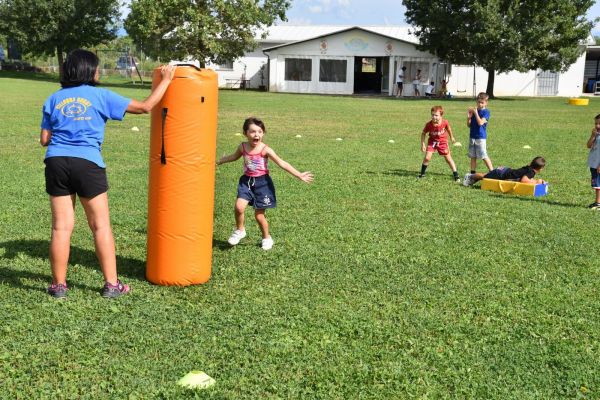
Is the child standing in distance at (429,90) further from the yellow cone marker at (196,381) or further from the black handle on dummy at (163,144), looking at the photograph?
the yellow cone marker at (196,381)

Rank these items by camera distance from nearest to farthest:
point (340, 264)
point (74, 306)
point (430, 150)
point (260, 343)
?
1. point (260, 343)
2. point (74, 306)
3. point (340, 264)
4. point (430, 150)

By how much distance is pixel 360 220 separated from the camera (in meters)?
7.33

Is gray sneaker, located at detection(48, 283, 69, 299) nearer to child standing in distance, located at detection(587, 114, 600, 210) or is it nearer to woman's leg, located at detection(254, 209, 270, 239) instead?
woman's leg, located at detection(254, 209, 270, 239)

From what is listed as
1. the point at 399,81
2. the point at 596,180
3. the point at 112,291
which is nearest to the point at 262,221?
the point at 112,291

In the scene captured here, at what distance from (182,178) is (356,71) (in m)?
43.1

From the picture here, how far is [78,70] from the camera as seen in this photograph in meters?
4.39

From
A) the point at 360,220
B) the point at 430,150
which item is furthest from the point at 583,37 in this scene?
the point at 360,220

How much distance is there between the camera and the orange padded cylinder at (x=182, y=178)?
4793 mm

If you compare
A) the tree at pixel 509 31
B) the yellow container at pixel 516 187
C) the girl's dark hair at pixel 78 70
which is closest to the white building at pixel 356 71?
the tree at pixel 509 31

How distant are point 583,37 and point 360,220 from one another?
35779 mm

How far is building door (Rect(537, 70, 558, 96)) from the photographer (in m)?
47.2

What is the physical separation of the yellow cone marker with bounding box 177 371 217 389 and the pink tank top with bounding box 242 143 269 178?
2780mm

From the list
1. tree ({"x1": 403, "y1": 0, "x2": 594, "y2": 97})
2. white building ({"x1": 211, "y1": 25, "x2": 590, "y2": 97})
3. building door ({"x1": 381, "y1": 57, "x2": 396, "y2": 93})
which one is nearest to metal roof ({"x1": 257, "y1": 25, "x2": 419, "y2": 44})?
white building ({"x1": 211, "y1": 25, "x2": 590, "y2": 97})

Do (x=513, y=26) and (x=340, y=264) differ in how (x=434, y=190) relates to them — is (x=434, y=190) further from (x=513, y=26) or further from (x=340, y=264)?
(x=513, y=26)
